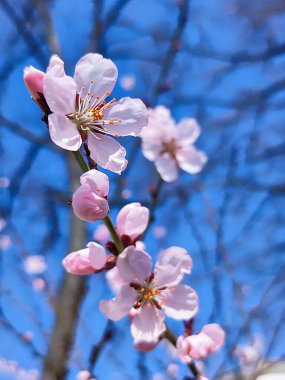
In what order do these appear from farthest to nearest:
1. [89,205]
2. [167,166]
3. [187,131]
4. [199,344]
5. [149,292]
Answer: [187,131] < [167,166] < [149,292] < [199,344] < [89,205]

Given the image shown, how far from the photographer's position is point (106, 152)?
0.80 meters

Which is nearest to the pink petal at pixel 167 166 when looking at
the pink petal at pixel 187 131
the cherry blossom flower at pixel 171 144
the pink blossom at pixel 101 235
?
the cherry blossom flower at pixel 171 144

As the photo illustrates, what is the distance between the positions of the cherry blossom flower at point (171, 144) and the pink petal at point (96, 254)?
1.00m

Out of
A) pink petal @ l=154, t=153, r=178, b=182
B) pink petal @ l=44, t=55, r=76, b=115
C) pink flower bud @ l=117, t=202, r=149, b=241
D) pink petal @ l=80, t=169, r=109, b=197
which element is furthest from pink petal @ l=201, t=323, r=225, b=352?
pink petal @ l=154, t=153, r=178, b=182

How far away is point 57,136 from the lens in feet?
2.31

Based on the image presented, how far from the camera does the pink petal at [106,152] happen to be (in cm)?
77

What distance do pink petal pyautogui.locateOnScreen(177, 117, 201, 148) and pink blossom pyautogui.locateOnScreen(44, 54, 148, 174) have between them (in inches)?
43.3

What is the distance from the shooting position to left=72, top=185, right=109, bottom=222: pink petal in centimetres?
69

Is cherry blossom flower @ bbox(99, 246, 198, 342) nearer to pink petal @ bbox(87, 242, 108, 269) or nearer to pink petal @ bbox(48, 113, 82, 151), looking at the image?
pink petal @ bbox(87, 242, 108, 269)

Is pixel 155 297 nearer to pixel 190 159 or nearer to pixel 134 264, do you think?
pixel 134 264

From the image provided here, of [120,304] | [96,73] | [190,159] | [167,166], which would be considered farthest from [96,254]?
[190,159]

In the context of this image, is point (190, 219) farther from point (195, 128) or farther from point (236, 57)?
point (236, 57)

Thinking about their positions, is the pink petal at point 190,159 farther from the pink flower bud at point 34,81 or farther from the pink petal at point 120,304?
the pink flower bud at point 34,81

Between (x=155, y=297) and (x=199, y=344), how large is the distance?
0.51ft
